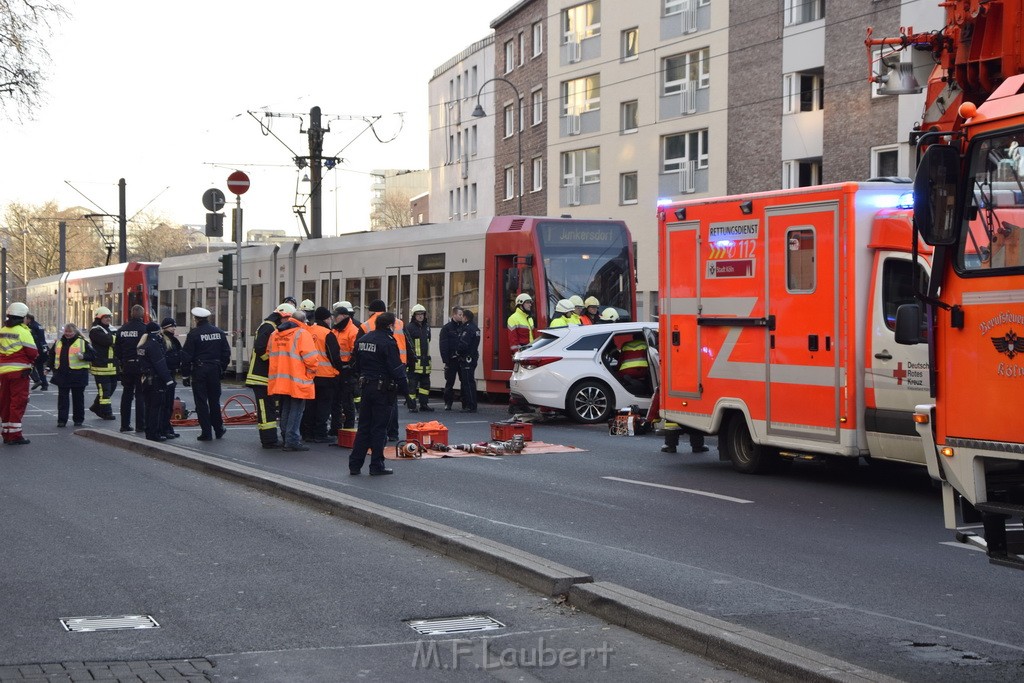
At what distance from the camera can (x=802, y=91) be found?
40.3 m

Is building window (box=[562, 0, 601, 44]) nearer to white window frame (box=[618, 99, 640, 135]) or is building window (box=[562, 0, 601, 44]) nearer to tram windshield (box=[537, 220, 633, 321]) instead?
white window frame (box=[618, 99, 640, 135])

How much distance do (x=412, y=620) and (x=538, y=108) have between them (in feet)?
163

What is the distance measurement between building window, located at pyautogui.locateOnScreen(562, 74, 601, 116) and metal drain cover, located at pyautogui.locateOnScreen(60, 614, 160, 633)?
146ft

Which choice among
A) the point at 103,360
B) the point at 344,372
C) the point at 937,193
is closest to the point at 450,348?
A: the point at 344,372

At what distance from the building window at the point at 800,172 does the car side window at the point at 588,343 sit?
72.1 feet

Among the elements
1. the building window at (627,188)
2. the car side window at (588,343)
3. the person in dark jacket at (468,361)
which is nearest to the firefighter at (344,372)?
the car side window at (588,343)

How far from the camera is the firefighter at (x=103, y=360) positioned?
2108 centimetres

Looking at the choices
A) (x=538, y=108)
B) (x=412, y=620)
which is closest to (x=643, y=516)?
(x=412, y=620)

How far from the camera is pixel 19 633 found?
6.57 metres

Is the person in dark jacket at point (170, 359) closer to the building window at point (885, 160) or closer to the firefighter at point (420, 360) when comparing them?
the firefighter at point (420, 360)

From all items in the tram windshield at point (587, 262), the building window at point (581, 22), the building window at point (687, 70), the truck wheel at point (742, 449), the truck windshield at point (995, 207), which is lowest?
the truck wheel at point (742, 449)

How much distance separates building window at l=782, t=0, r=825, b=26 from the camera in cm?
3916

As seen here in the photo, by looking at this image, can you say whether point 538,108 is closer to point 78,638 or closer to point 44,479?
point 44,479

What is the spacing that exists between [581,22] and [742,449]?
39918 mm
